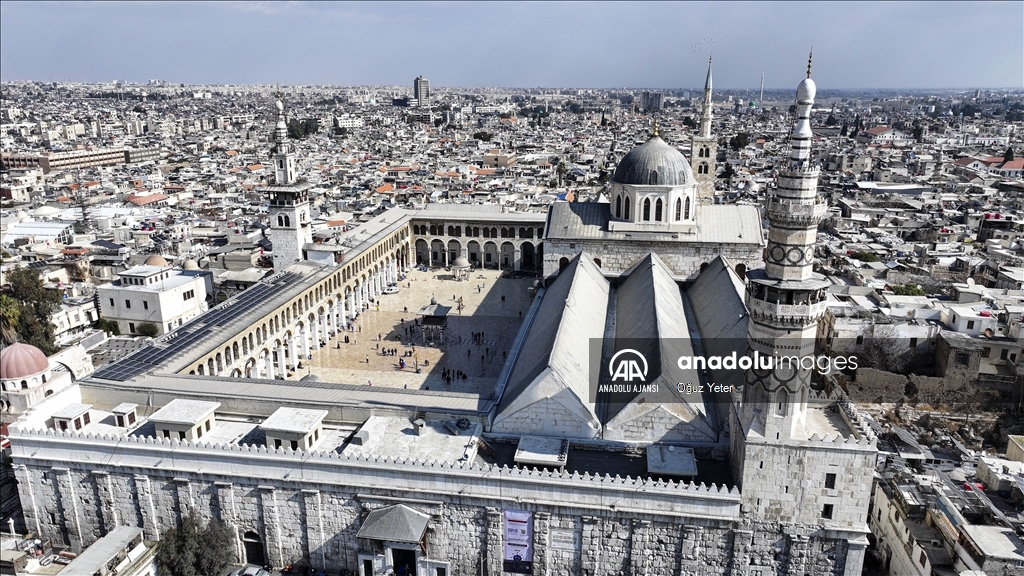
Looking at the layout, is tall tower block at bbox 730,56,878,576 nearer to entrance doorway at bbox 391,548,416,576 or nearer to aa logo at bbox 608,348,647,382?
aa logo at bbox 608,348,647,382

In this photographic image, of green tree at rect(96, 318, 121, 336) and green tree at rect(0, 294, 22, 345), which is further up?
green tree at rect(0, 294, 22, 345)

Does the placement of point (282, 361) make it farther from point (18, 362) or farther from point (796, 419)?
point (796, 419)

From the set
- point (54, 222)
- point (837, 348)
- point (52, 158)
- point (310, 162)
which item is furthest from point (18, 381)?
point (52, 158)

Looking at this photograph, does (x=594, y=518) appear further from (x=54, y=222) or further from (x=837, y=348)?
(x=54, y=222)

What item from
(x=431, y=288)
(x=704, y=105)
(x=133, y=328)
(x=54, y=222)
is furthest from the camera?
(x=54, y=222)

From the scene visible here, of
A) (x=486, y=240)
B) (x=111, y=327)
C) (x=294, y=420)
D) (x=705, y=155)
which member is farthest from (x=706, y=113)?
(x=111, y=327)

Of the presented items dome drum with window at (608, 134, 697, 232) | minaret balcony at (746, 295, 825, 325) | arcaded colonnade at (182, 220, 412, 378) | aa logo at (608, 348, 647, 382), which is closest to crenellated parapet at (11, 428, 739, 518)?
aa logo at (608, 348, 647, 382)

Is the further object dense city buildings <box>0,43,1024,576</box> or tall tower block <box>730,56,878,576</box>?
dense city buildings <box>0,43,1024,576</box>
